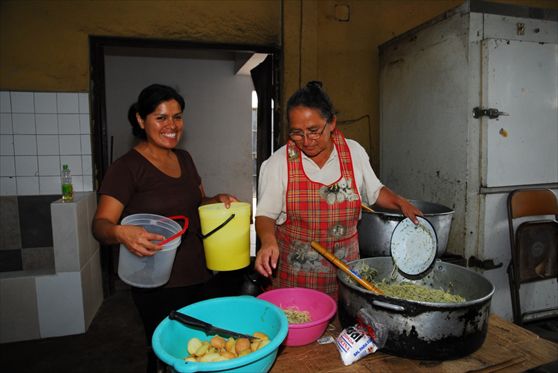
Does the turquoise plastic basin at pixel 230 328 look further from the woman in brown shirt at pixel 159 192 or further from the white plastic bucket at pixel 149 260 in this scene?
the woman in brown shirt at pixel 159 192

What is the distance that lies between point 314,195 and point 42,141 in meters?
2.84

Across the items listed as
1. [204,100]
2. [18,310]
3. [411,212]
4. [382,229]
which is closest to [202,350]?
[411,212]

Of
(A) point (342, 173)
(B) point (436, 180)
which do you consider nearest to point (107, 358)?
(A) point (342, 173)

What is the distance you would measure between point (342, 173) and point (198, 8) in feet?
8.23

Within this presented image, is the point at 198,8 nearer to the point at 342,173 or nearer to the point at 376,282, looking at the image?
the point at 342,173

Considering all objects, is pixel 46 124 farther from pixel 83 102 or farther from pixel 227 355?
pixel 227 355

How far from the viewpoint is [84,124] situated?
140 inches

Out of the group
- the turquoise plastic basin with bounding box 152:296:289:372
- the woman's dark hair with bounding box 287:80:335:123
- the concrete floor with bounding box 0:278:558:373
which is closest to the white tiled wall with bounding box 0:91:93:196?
the concrete floor with bounding box 0:278:558:373

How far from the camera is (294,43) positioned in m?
3.80

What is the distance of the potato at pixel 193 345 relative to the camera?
1150 millimetres

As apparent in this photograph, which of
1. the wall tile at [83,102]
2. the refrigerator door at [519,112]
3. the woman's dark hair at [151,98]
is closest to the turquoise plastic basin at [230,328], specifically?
the woman's dark hair at [151,98]

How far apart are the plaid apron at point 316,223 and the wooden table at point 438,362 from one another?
25.5 inches

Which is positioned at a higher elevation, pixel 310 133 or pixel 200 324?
pixel 310 133

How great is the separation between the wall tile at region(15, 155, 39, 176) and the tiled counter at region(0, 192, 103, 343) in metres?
0.53
